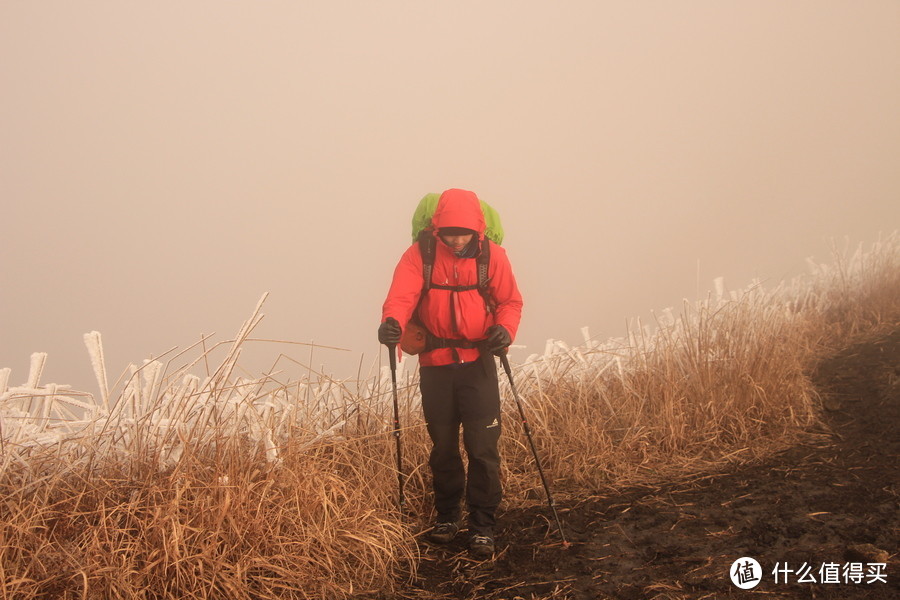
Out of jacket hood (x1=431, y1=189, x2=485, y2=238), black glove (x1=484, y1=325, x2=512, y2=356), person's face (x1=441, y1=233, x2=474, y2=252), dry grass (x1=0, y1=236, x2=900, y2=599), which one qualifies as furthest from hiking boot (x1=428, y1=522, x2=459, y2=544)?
jacket hood (x1=431, y1=189, x2=485, y2=238)

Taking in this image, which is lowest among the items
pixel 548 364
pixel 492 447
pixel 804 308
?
pixel 492 447

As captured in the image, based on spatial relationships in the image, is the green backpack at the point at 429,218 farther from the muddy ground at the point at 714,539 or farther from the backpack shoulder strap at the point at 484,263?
the muddy ground at the point at 714,539

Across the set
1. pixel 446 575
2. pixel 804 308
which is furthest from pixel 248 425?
pixel 804 308

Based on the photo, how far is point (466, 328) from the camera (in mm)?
4227

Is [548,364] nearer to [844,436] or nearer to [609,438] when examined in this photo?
[609,438]

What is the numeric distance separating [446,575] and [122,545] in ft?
5.21

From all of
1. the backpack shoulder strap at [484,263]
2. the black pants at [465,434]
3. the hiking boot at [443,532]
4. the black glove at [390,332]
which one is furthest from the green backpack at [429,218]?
the hiking boot at [443,532]

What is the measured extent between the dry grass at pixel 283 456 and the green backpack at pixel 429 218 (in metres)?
1.13

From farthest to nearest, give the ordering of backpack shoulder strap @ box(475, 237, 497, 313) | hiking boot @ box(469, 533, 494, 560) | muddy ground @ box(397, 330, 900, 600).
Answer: backpack shoulder strap @ box(475, 237, 497, 313) → hiking boot @ box(469, 533, 494, 560) → muddy ground @ box(397, 330, 900, 600)

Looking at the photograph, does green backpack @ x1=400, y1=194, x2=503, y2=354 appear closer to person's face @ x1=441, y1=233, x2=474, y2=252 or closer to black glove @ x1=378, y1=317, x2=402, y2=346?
person's face @ x1=441, y1=233, x2=474, y2=252

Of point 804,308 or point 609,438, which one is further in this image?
point 804,308

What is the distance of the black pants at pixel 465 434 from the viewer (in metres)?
4.16

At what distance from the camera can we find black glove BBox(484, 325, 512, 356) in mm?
4090

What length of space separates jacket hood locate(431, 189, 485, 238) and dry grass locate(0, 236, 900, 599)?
1.16 metres
